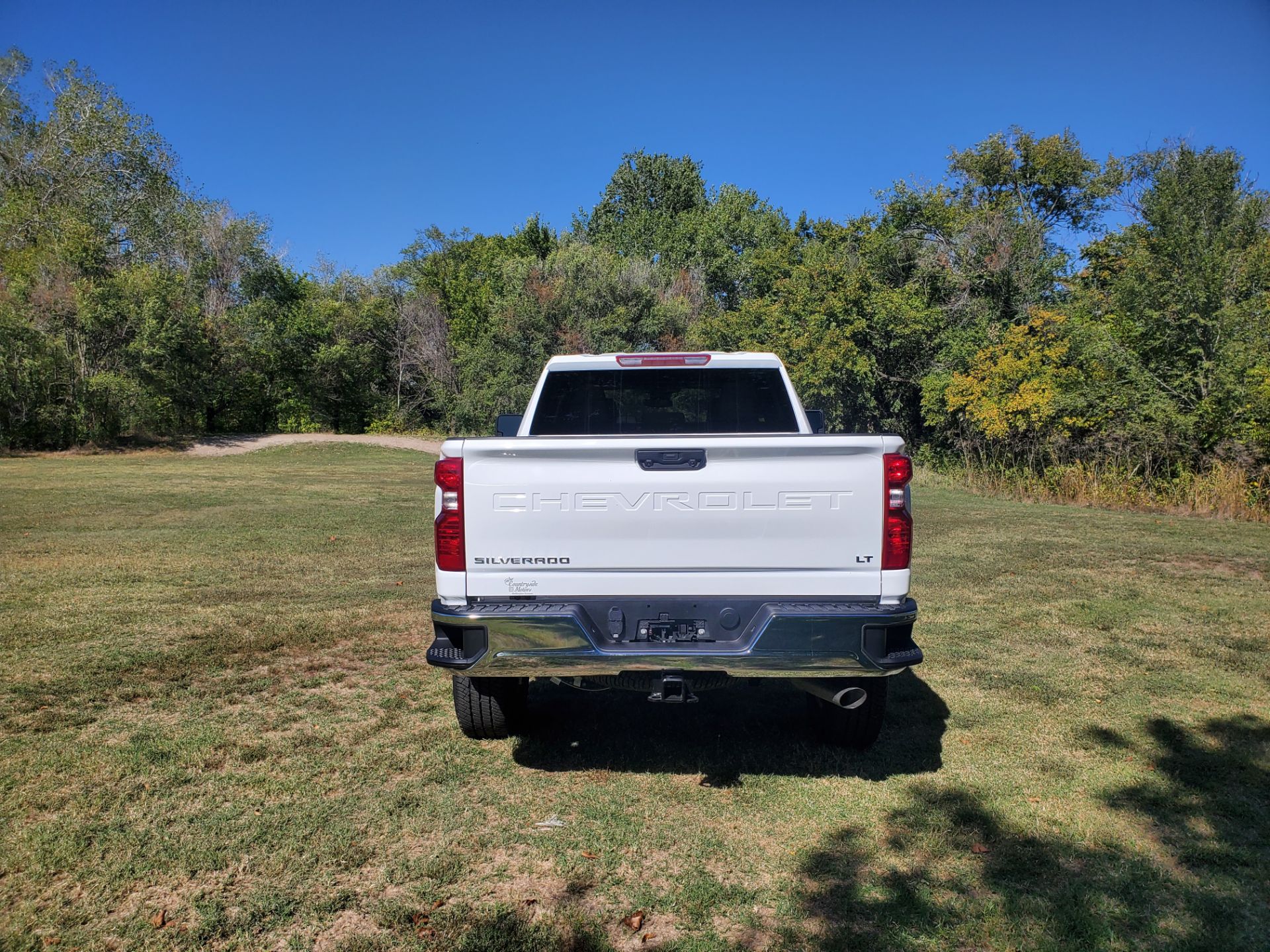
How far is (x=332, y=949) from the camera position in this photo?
290cm

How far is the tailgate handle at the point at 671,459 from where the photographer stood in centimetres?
387

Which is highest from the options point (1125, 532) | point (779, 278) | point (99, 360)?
point (779, 278)

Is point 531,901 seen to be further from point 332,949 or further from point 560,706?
point 560,706

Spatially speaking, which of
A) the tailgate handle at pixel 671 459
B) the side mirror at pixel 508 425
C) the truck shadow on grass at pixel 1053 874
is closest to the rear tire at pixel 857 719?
the truck shadow on grass at pixel 1053 874

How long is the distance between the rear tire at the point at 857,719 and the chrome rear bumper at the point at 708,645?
0.66 meters

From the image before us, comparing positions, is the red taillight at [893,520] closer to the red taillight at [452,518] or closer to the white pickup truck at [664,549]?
the white pickup truck at [664,549]

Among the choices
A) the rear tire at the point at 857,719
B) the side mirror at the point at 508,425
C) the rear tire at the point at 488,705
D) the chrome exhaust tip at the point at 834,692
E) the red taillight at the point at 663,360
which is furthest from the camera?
the side mirror at the point at 508,425

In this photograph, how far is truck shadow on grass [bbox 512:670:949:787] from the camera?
4547 mm

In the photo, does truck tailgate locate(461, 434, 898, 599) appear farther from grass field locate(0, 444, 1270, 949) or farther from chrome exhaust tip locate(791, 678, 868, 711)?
grass field locate(0, 444, 1270, 949)

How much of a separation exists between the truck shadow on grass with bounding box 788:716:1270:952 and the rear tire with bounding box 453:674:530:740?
5.97 feet

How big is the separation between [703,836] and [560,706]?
201 cm

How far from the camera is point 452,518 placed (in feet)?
12.7

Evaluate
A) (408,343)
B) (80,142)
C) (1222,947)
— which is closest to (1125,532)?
(1222,947)

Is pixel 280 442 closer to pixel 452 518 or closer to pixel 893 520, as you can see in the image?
pixel 452 518
